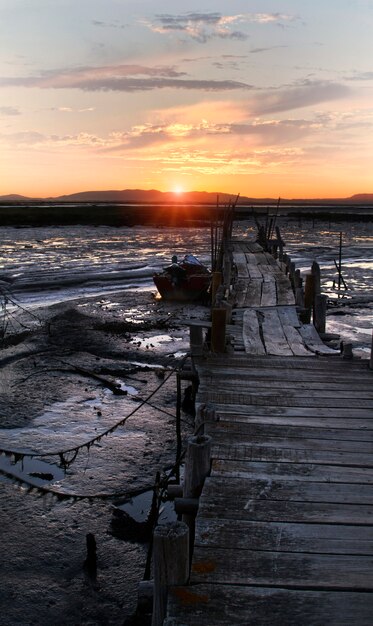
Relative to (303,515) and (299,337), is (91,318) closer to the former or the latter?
(299,337)

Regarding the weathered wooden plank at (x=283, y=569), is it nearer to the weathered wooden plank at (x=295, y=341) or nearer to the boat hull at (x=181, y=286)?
the weathered wooden plank at (x=295, y=341)

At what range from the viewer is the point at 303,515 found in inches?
192

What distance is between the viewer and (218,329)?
1009cm

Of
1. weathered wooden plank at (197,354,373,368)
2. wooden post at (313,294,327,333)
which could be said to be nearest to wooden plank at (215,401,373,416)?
weathered wooden plank at (197,354,373,368)

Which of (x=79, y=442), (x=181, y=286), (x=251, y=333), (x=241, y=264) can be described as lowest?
(x=79, y=442)

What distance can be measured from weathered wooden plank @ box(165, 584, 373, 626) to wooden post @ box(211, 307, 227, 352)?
6.22 m

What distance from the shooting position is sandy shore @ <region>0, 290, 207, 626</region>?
7.16 m

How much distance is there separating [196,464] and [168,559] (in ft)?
5.04

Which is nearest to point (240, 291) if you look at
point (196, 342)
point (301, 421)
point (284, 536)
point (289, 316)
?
point (289, 316)

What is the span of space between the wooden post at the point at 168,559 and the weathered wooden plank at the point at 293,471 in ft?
5.70

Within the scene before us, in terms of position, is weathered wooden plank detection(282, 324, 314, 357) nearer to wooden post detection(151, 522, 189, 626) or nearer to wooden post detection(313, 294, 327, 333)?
wooden post detection(313, 294, 327, 333)

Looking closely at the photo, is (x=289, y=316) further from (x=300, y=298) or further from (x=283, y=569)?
(x=283, y=569)

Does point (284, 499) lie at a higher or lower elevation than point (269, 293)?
lower

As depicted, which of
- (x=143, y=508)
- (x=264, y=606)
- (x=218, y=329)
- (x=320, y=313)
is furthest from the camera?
(x=320, y=313)
